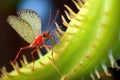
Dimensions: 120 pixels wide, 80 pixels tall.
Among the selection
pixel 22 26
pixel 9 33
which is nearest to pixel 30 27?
pixel 22 26

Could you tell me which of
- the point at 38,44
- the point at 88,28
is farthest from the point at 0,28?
the point at 88,28

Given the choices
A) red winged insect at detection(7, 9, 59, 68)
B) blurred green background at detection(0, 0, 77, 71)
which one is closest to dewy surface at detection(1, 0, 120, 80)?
red winged insect at detection(7, 9, 59, 68)

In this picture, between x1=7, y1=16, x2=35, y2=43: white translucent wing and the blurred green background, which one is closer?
x1=7, y1=16, x2=35, y2=43: white translucent wing

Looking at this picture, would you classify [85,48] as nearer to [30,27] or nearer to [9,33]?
[30,27]

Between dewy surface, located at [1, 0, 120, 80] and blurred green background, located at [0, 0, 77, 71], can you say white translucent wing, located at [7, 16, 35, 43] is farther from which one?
blurred green background, located at [0, 0, 77, 71]

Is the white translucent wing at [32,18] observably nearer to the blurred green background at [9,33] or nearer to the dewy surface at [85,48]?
the dewy surface at [85,48]

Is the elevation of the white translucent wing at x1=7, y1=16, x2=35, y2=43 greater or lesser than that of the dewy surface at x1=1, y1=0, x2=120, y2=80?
greater
